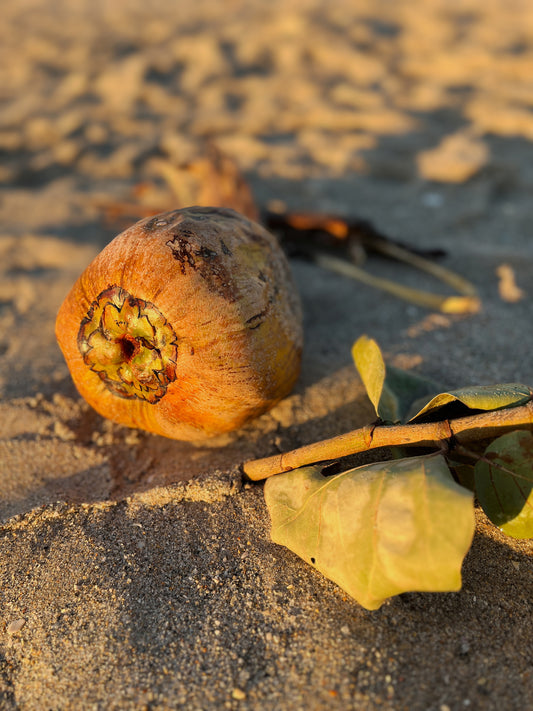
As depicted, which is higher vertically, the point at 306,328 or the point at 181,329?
the point at 181,329

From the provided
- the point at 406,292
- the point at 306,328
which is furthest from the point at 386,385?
the point at 406,292

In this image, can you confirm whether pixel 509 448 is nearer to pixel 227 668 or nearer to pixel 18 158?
pixel 227 668

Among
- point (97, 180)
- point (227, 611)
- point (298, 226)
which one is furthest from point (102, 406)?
point (97, 180)

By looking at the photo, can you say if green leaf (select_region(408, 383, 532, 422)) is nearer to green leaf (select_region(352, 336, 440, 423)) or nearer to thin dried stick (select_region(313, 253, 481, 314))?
green leaf (select_region(352, 336, 440, 423))

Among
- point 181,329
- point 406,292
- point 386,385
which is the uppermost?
point 181,329

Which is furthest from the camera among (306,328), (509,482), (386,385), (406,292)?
(406,292)

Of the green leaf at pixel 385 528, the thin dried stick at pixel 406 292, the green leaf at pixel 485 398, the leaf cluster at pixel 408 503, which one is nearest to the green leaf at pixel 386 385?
the leaf cluster at pixel 408 503

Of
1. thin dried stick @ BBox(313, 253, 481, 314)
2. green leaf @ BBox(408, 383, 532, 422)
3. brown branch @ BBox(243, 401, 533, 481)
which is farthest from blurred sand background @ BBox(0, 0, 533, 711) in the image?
green leaf @ BBox(408, 383, 532, 422)

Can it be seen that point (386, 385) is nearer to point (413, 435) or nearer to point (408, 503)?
point (413, 435)
